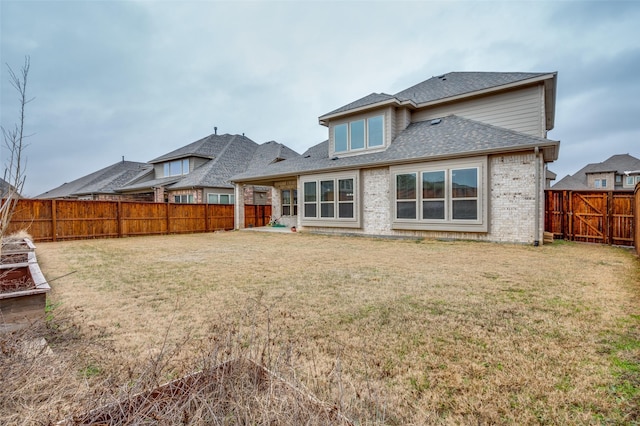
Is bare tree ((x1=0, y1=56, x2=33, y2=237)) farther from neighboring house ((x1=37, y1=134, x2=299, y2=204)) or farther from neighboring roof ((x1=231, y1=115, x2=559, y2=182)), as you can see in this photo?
neighboring house ((x1=37, y1=134, x2=299, y2=204))

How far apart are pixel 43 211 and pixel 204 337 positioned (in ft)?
48.2

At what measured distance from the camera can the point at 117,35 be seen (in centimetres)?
1384

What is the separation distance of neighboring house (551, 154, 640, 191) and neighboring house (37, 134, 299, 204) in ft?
109

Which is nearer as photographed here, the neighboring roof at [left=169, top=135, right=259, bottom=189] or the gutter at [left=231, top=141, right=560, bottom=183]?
the gutter at [left=231, top=141, right=560, bottom=183]

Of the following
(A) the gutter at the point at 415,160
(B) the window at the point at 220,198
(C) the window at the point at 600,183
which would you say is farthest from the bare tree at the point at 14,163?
(C) the window at the point at 600,183

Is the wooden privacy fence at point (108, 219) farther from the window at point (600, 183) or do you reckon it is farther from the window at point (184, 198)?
the window at point (600, 183)

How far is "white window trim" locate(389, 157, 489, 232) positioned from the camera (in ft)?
32.0

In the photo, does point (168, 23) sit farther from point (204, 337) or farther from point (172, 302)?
point (204, 337)

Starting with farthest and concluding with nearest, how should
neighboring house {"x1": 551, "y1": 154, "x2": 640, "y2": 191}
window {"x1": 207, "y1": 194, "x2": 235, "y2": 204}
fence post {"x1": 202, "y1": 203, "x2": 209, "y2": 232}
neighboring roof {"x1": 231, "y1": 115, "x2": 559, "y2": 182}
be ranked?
neighboring house {"x1": 551, "y1": 154, "x2": 640, "y2": 191}
window {"x1": 207, "y1": 194, "x2": 235, "y2": 204}
fence post {"x1": 202, "y1": 203, "x2": 209, "y2": 232}
neighboring roof {"x1": 231, "y1": 115, "x2": 559, "y2": 182}

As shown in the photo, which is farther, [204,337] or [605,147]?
[605,147]

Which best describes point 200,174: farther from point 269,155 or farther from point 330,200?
point 330,200

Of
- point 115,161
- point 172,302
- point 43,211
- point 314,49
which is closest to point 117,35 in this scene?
point 43,211

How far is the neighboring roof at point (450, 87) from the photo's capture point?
11328 millimetres

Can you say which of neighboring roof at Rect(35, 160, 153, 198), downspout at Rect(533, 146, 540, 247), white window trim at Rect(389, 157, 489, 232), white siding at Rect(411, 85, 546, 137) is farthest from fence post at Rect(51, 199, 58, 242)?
downspout at Rect(533, 146, 540, 247)
